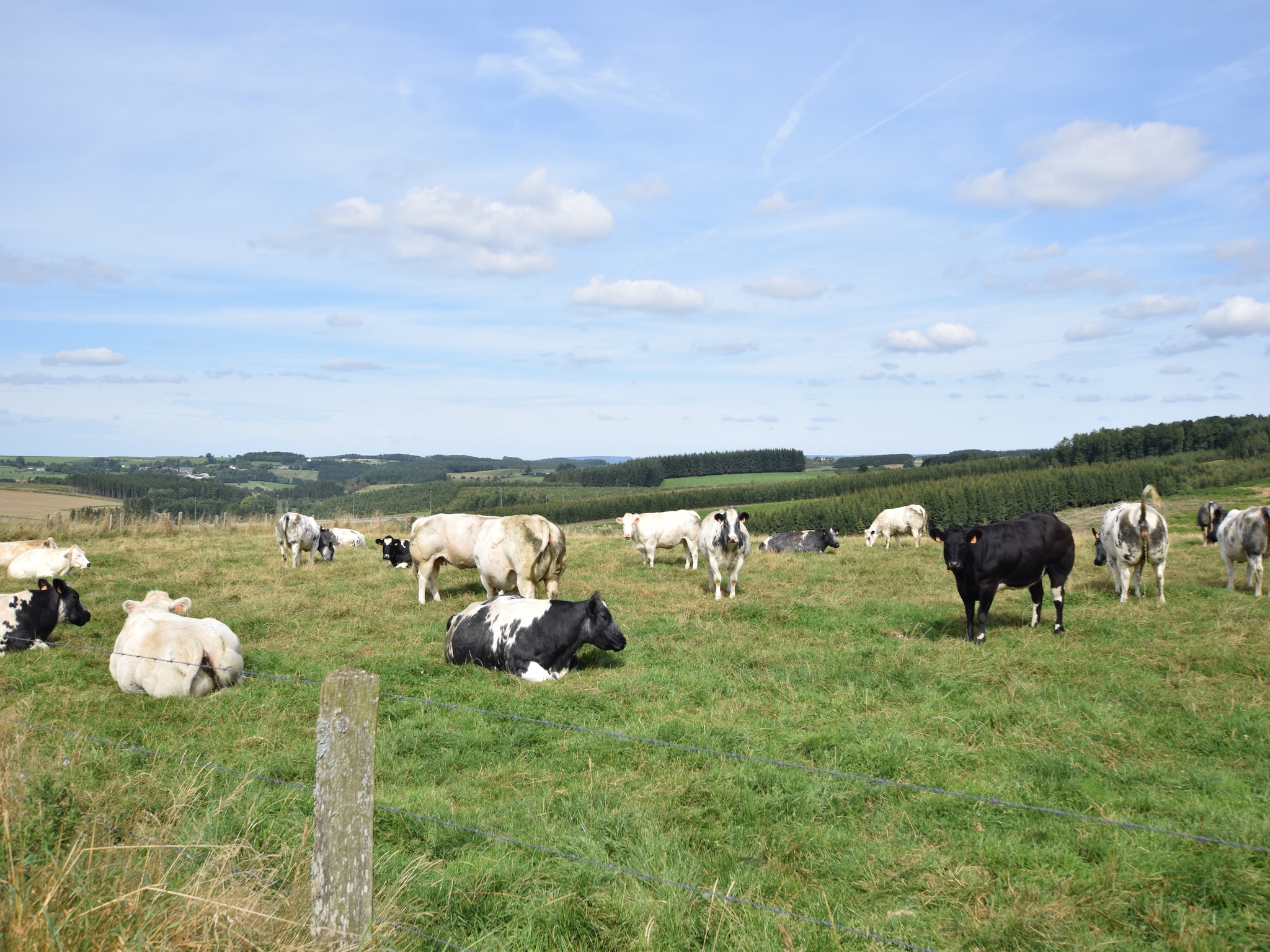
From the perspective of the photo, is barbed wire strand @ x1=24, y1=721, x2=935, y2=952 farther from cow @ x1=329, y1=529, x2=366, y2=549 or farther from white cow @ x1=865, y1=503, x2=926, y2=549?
white cow @ x1=865, y1=503, x2=926, y2=549

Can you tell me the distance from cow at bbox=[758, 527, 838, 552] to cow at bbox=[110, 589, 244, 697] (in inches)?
890

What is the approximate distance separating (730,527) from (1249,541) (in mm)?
10477

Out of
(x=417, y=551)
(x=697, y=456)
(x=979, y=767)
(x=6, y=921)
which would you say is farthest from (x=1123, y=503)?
(x=697, y=456)

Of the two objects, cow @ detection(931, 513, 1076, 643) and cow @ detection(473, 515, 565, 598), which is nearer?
cow @ detection(931, 513, 1076, 643)

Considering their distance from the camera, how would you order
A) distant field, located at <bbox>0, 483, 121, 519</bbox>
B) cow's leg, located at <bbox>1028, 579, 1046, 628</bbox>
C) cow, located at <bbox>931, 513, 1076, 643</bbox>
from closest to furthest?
1. cow, located at <bbox>931, 513, 1076, 643</bbox>
2. cow's leg, located at <bbox>1028, 579, 1046, 628</bbox>
3. distant field, located at <bbox>0, 483, 121, 519</bbox>

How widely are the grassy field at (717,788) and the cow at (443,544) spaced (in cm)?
283

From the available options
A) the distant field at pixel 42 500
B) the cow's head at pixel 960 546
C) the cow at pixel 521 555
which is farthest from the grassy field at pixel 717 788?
the distant field at pixel 42 500

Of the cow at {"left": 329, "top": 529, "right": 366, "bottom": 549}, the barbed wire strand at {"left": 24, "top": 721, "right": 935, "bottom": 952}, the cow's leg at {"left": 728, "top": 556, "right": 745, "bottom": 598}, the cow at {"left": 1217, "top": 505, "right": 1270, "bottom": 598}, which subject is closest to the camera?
the barbed wire strand at {"left": 24, "top": 721, "right": 935, "bottom": 952}

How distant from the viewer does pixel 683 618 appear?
1351 centimetres

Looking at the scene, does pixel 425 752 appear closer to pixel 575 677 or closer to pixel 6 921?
pixel 575 677

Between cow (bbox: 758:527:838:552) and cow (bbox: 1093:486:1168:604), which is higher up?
cow (bbox: 1093:486:1168:604)

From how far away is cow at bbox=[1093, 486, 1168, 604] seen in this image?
49.2 feet

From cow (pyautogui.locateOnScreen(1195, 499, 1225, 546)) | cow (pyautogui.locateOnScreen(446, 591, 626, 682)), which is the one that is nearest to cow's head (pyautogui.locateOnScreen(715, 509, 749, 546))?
cow (pyautogui.locateOnScreen(446, 591, 626, 682))

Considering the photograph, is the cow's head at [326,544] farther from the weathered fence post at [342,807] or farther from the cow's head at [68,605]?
the weathered fence post at [342,807]
